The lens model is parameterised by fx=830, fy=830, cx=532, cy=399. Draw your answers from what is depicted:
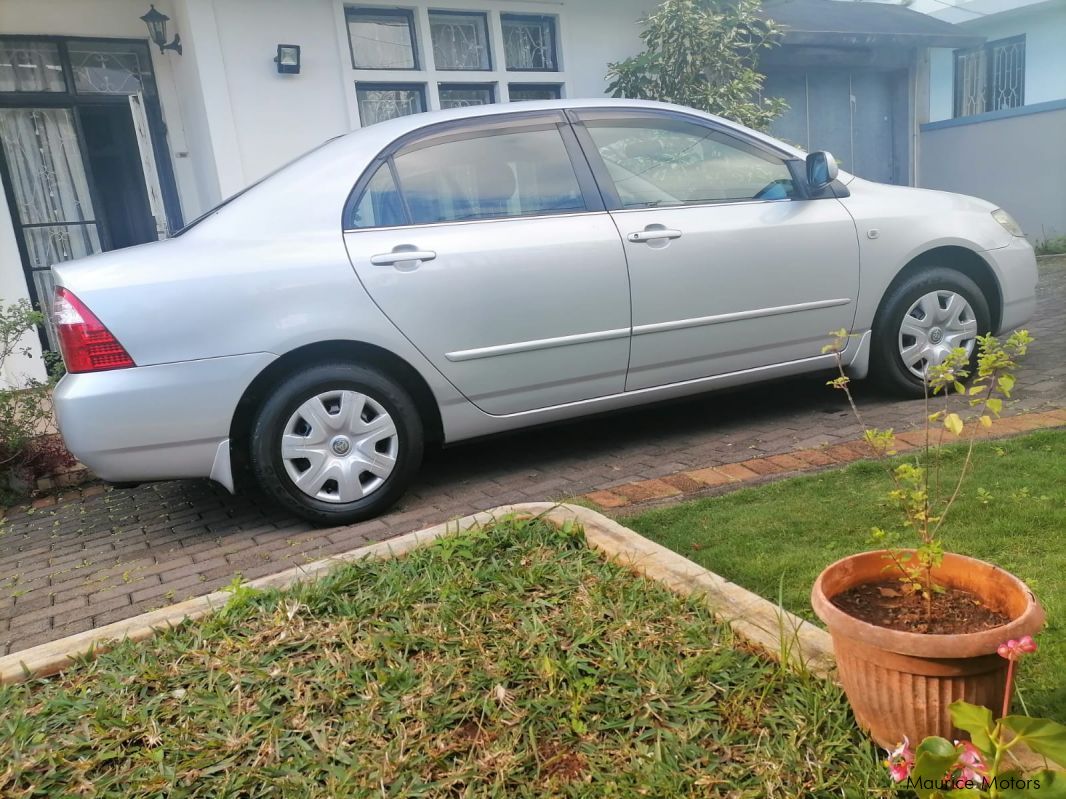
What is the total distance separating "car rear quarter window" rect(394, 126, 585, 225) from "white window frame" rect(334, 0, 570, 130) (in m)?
3.97

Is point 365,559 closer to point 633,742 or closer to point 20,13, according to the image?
point 633,742

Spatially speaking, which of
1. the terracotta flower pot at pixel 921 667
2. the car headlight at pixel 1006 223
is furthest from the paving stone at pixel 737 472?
the car headlight at pixel 1006 223

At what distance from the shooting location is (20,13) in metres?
6.55

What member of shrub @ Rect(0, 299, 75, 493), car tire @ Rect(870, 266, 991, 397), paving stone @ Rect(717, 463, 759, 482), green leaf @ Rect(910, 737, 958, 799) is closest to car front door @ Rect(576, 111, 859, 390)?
car tire @ Rect(870, 266, 991, 397)

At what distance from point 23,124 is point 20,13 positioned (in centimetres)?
85

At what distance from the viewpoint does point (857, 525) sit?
9.18 feet

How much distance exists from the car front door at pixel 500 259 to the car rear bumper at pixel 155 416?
2.33 feet

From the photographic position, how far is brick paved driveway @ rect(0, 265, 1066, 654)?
10.0 feet

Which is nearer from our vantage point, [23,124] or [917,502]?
[917,502]

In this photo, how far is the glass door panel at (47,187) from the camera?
270 inches

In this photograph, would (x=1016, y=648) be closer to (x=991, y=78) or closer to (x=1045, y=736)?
(x=1045, y=736)

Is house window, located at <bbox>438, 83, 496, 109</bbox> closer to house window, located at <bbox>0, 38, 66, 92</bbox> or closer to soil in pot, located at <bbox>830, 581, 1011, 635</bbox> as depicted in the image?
house window, located at <bbox>0, 38, 66, 92</bbox>

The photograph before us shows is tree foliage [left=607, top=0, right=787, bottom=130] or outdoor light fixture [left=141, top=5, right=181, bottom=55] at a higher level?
outdoor light fixture [left=141, top=5, right=181, bottom=55]

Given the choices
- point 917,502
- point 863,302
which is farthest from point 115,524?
point 863,302
